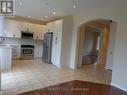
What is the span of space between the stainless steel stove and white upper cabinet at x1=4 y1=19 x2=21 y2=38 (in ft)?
2.73

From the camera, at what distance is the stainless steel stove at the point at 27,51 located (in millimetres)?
8196

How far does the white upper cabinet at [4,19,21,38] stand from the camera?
764 cm

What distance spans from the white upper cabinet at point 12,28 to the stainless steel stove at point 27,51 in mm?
833

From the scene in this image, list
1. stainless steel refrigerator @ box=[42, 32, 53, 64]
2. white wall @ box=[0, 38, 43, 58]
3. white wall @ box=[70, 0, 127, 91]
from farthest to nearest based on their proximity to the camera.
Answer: white wall @ box=[0, 38, 43, 58], stainless steel refrigerator @ box=[42, 32, 53, 64], white wall @ box=[70, 0, 127, 91]

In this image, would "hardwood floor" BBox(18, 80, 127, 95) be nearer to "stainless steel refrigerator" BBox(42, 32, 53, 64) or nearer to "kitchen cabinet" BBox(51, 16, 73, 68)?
"kitchen cabinet" BBox(51, 16, 73, 68)

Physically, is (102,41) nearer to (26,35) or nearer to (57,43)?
(57,43)

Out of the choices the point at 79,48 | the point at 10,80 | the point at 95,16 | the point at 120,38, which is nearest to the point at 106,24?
the point at 79,48

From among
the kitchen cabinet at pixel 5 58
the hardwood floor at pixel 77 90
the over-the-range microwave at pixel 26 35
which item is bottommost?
the hardwood floor at pixel 77 90

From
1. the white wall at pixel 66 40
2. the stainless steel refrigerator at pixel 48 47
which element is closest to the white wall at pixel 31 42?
the stainless steel refrigerator at pixel 48 47

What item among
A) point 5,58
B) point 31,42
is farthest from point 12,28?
point 5,58

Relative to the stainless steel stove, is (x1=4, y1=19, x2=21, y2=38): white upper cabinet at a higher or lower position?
higher

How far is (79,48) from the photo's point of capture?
6660 mm

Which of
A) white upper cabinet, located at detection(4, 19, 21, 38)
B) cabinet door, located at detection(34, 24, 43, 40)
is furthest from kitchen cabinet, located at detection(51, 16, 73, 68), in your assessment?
white upper cabinet, located at detection(4, 19, 21, 38)

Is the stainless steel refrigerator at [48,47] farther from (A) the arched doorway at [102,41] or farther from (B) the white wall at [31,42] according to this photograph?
(A) the arched doorway at [102,41]
